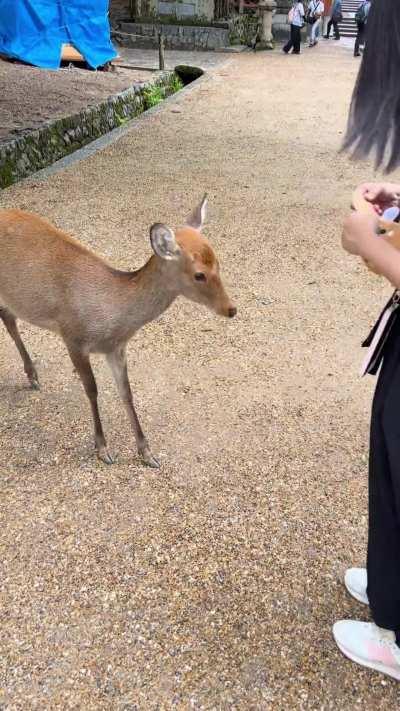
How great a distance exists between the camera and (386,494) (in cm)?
155

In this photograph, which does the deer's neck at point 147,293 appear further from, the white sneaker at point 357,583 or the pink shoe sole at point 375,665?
the pink shoe sole at point 375,665

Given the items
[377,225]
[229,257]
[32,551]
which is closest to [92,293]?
[32,551]

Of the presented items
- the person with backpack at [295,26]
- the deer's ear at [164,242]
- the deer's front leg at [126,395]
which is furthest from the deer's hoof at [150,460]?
the person with backpack at [295,26]

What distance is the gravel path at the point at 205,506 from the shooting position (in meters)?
1.83

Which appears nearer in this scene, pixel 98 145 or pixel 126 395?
pixel 126 395

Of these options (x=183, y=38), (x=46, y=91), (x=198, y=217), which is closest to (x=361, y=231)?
(x=198, y=217)

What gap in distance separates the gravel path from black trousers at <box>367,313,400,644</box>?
0.34m

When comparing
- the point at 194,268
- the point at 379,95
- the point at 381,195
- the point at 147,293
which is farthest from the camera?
the point at 147,293

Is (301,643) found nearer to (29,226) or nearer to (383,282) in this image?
(29,226)

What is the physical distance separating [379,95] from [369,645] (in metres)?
1.53

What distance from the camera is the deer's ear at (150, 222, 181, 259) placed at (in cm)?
209

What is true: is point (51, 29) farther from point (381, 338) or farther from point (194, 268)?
point (381, 338)

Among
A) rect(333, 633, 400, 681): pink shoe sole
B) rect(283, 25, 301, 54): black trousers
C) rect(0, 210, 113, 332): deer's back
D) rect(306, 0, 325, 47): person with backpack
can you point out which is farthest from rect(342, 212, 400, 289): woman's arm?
rect(306, 0, 325, 47): person with backpack

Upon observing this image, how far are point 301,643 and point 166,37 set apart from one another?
1953cm
